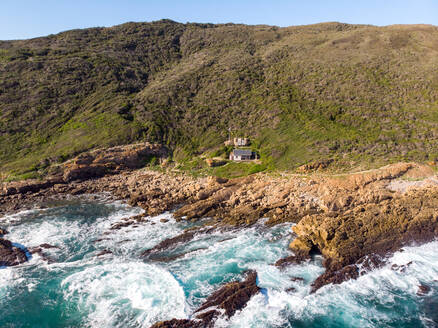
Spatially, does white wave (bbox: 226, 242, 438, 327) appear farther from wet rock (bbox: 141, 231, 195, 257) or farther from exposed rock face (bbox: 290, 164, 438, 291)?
wet rock (bbox: 141, 231, 195, 257)

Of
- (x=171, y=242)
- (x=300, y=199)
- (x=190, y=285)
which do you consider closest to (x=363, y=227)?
(x=300, y=199)

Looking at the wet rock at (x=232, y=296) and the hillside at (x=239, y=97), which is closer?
the wet rock at (x=232, y=296)

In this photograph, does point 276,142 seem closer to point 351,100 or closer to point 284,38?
point 351,100

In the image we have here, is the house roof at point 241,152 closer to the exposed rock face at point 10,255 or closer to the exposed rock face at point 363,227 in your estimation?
the exposed rock face at point 363,227

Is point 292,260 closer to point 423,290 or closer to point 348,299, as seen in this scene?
point 348,299

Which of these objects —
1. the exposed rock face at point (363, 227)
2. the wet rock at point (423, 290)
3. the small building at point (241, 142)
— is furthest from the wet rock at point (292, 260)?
the small building at point (241, 142)

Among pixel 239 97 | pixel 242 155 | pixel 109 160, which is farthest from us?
pixel 239 97
